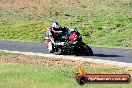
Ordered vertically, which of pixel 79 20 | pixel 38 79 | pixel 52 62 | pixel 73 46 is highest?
pixel 38 79

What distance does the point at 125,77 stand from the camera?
1298cm

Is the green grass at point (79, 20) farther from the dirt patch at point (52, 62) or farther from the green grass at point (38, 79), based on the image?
the green grass at point (38, 79)

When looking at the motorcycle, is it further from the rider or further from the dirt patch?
the dirt patch

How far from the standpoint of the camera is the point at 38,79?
53.2 ft

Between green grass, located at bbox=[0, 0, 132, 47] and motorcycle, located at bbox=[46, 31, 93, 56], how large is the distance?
8693 millimetres

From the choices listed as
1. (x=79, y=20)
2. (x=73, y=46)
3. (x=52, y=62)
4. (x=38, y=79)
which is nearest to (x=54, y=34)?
(x=73, y=46)

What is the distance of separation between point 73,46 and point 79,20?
2224 cm

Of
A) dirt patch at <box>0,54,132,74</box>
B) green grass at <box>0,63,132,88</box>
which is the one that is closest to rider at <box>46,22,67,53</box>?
dirt patch at <box>0,54,132,74</box>

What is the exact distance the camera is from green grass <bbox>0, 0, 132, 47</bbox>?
137ft

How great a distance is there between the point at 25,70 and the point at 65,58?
22.8ft

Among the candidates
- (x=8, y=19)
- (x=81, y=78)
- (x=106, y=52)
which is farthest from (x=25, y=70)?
(x=8, y=19)

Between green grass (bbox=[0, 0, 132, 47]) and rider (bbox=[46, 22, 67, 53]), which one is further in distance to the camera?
green grass (bbox=[0, 0, 132, 47])

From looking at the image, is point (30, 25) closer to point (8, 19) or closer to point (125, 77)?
point (8, 19)

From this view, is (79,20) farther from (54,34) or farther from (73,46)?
(73,46)
